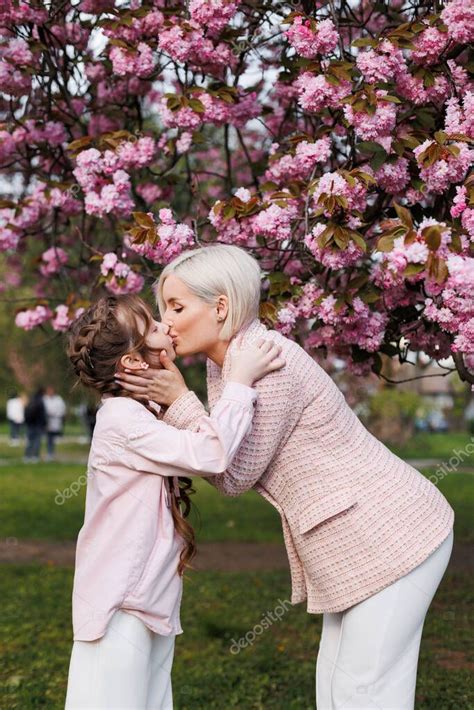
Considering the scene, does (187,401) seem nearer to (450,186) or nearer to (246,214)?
(246,214)

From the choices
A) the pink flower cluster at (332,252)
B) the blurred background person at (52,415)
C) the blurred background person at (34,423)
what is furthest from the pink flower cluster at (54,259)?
the blurred background person at (52,415)

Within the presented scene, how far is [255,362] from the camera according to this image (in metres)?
2.79

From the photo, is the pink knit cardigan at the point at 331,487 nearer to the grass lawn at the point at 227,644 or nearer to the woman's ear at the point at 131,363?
the woman's ear at the point at 131,363

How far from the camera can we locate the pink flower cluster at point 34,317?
18.7ft

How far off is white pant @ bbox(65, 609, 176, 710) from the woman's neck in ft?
2.73

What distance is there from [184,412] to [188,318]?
0.29m

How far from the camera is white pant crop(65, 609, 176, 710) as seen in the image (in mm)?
2730

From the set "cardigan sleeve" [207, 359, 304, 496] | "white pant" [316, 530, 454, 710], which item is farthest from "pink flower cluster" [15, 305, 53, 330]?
"white pant" [316, 530, 454, 710]

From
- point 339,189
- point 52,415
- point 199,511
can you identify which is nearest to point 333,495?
point 339,189

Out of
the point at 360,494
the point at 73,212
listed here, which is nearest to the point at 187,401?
the point at 360,494

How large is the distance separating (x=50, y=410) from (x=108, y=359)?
58.2 feet

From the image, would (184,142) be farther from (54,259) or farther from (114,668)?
(114,668)

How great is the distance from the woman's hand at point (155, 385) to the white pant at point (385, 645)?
0.85 meters

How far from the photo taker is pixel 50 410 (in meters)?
20.3
